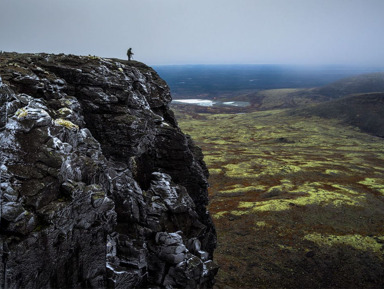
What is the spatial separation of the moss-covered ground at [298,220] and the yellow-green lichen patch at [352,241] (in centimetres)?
18

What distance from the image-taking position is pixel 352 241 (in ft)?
157

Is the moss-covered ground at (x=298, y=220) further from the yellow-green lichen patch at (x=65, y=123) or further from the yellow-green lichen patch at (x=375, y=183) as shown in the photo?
the yellow-green lichen patch at (x=65, y=123)

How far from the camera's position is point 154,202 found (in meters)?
26.8

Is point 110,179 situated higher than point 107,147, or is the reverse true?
point 107,147

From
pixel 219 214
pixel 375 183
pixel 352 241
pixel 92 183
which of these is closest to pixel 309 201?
pixel 352 241

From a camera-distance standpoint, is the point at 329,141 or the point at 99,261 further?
the point at 329,141

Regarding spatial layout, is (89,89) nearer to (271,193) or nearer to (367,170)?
(271,193)

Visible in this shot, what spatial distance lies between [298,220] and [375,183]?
45440 millimetres

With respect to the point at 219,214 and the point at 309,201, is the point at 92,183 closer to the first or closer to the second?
the point at 219,214

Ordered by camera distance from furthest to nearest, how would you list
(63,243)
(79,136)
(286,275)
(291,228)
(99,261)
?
(291,228) → (286,275) → (79,136) → (99,261) → (63,243)

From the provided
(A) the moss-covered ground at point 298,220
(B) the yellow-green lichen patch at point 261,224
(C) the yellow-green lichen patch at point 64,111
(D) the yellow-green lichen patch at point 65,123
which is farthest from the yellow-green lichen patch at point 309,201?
(D) the yellow-green lichen patch at point 65,123

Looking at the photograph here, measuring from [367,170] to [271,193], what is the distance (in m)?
52.2

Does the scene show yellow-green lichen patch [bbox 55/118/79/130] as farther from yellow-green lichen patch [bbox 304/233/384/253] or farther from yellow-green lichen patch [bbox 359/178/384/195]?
yellow-green lichen patch [bbox 359/178/384/195]

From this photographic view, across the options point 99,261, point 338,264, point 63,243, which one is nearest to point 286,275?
point 338,264
